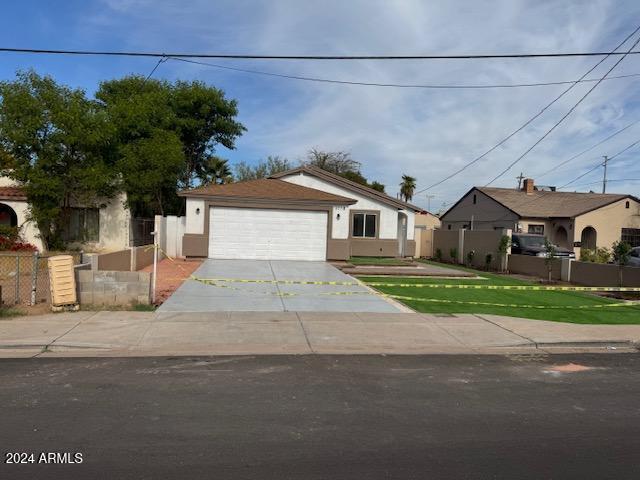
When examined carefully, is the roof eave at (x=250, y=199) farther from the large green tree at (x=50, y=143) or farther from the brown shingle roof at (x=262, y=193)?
the large green tree at (x=50, y=143)

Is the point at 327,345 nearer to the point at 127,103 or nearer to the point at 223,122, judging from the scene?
the point at 127,103

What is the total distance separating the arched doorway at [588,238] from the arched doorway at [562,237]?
3.25ft

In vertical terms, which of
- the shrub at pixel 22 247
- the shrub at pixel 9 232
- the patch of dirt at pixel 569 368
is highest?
the shrub at pixel 9 232

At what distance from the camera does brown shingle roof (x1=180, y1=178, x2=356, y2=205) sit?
872 inches

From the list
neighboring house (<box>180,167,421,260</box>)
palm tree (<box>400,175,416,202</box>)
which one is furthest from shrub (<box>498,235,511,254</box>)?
palm tree (<box>400,175,416,202</box>)

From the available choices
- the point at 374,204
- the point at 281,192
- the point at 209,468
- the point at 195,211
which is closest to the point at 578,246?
the point at 374,204

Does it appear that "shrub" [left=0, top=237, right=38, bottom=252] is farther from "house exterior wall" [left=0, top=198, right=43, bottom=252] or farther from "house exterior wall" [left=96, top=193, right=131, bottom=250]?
"house exterior wall" [left=96, top=193, right=131, bottom=250]

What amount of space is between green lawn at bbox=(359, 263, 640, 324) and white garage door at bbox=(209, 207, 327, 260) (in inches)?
188

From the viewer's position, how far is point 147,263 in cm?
2030

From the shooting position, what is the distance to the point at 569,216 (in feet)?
113

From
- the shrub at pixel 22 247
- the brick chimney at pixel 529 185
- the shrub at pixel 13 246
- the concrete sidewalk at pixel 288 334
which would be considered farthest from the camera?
the brick chimney at pixel 529 185

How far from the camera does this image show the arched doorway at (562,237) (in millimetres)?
35781

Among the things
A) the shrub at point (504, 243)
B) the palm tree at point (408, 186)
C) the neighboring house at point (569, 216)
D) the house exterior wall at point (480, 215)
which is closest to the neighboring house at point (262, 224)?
the shrub at point (504, 243)

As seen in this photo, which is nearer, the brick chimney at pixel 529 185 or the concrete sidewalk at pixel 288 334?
the concrete sidewalk at pixel 288 334
